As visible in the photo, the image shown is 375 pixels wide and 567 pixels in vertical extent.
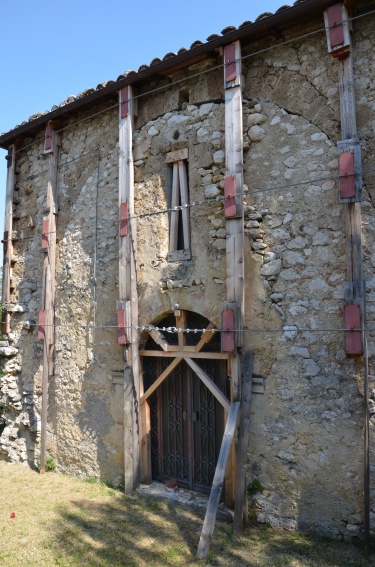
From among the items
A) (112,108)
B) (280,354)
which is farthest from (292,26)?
(280,354)

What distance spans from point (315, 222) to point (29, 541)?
4.86 m

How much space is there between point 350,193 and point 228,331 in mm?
2074

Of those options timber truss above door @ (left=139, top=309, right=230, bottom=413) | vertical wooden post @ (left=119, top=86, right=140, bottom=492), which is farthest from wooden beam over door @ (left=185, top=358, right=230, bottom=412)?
vertical wooden post @ (left=119, top=86, right=140, bottom=492)

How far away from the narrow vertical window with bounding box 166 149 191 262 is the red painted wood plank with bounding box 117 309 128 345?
1051 mm

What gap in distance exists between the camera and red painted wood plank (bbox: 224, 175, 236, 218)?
5238 millimetres

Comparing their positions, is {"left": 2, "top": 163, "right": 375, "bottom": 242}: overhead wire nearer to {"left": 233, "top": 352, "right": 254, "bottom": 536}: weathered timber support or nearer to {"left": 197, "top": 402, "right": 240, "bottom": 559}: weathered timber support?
{"left": 233, "top": 352, "right": 254, "bottom": 536}: weathered timber support

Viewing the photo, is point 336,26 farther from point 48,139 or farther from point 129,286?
point 48,139

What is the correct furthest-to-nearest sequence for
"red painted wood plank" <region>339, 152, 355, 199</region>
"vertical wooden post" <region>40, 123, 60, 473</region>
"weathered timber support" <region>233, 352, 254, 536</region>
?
"vertical wooden post" <region>40, 123, 60, 473</region>, "weathered timber support" <region>233, 352, 254, 536</region>, "red painted wood plank" <region>339, 152, 355, 199</region>

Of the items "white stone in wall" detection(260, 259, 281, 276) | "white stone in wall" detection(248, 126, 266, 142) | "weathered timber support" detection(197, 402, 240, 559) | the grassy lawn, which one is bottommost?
the grassy lawn

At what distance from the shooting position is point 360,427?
14.8 ft

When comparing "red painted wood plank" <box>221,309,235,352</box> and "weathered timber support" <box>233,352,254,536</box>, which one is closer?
"weathered timber support" <box>233,352,254,536</box>

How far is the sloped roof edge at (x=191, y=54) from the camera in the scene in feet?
16.0

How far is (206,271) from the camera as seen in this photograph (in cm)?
557

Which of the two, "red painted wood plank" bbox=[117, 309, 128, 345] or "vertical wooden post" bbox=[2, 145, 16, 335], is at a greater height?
"vertical wooden post" bbox=[2, 145, 16, 335]
